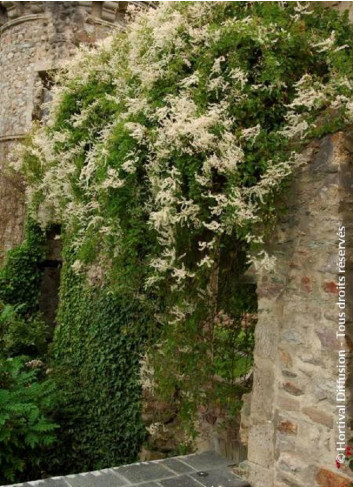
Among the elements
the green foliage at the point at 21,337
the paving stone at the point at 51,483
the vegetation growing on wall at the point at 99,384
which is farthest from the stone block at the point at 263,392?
the green foliage at the point at 21,337

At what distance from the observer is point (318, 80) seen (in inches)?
134

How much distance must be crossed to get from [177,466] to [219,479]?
0.42 metres

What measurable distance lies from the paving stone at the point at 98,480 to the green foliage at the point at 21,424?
1364 millimetres

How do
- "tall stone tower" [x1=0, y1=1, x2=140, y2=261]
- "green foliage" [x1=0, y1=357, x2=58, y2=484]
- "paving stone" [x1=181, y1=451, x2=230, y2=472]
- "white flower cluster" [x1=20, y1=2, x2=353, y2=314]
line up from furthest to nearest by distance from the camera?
"tall stone tower" [x1=0, y1=1, x2=140, y2=261] < "green foliage" [x1=0, y1=357, x2=58, y2=484] < "paving stone" [x1=181, y1=451, x2=230, y2=472] < "white flower cluster" [x1=20, y1=2, x2=353, y2=314]

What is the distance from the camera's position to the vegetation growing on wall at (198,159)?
3244mm

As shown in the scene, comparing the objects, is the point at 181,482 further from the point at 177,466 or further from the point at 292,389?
the point at 292,389

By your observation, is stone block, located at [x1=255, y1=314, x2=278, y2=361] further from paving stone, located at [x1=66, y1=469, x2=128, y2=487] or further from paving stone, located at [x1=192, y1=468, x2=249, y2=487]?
paving stone, located at [x1=66, y1=469, x2=128, y2=487]

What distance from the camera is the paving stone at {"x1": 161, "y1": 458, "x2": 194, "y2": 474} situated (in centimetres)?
391

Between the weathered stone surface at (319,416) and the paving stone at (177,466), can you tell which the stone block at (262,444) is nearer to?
the weathered stone surface at (319,416)

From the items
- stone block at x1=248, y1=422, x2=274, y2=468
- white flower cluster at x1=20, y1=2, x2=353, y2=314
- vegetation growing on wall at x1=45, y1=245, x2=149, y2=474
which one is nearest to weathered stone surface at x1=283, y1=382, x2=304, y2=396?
stone block at x1=248, y1=422, x2=274, y2=468

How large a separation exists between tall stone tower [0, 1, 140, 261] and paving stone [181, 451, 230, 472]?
6.04m

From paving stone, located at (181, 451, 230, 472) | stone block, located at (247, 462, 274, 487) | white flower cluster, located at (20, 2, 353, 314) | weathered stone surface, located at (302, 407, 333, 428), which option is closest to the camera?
weathered stone surface, located at (302, 407, 333, 428)

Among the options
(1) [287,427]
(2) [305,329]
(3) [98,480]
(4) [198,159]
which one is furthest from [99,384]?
(4) [198,159]

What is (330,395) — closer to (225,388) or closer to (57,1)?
(225,388)
